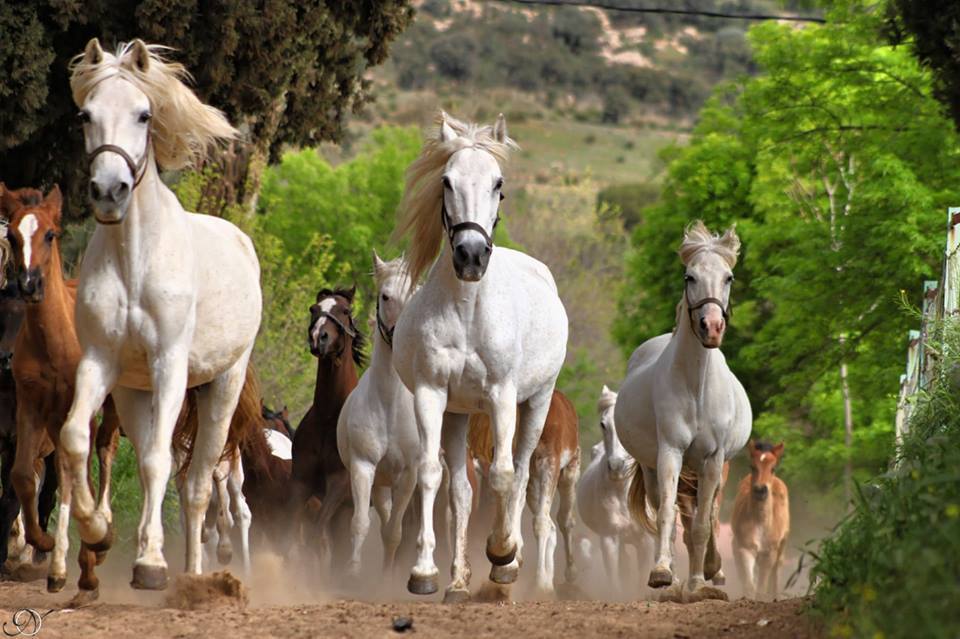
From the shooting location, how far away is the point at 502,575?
933cm

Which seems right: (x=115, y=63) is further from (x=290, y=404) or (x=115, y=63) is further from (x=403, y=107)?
(x=403, y=107)

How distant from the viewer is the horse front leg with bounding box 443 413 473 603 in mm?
9023

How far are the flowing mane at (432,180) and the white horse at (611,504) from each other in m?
6.03

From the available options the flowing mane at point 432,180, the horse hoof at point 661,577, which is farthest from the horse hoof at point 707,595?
the flowing mane at point 432,180

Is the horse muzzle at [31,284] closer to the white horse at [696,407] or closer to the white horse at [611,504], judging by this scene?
the white horse at [696,407]

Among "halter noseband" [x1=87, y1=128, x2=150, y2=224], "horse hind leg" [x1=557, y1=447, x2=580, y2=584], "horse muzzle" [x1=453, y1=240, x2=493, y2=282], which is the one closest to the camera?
"halter noseband" [x1=87, y1=128, x2=150, y2=224]

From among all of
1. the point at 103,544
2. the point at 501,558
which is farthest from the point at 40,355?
the point at 501,558

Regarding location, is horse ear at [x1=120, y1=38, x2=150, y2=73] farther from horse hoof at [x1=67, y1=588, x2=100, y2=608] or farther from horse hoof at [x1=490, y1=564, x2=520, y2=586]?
horse hoof at [x1=490, y1=564, x2=520, y2=586]

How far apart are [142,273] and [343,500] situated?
4.92 metres

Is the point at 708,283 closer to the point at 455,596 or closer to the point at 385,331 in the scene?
the point at 385,331

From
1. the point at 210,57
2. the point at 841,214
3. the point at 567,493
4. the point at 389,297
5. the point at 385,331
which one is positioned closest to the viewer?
the point at 385,331

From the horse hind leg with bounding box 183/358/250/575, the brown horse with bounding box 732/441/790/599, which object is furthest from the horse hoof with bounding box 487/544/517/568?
the brown horse with bounding box 732/441/790/599

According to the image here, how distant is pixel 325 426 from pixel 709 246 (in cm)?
378

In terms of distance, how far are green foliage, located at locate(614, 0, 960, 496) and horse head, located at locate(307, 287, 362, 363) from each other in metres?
9.71
